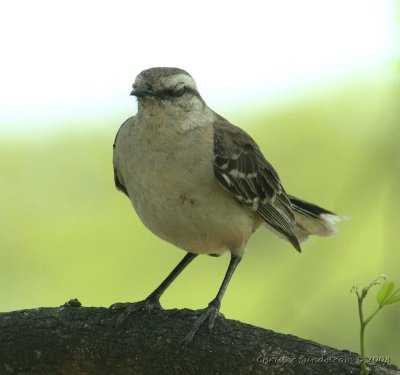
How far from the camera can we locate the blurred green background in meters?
7.36

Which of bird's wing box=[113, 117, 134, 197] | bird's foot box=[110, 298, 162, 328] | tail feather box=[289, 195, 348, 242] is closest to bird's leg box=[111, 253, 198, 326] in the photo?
bird's foot box=[110, 298, 162, 328]

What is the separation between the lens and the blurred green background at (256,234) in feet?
24.1

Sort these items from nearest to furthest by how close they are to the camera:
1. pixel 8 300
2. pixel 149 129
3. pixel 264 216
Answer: pixel 149 129
pixel 264 216
pixel 8 300

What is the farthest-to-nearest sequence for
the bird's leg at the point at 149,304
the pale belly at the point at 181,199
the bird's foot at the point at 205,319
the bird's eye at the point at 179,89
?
1. the bird's eye at the point at 179,89
2. the pale belly at the point at 181,199
3. the bird's leg at the point at 149,304
4. the bird's foot at the point at 205,319

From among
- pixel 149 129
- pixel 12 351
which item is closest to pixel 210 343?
pixel 12 351

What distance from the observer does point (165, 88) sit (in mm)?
7785

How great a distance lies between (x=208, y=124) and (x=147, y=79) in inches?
29.3

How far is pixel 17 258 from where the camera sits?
1063 cm

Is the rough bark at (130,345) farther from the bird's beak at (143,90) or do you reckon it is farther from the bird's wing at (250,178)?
the bird's beak at (143,90)

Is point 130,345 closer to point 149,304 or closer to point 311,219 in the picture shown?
point 149,304

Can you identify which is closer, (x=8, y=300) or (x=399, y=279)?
(x=399, y=279)

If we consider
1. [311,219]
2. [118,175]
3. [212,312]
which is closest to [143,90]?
[118,175]

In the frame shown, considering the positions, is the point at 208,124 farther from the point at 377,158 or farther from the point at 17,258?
the point at 17,258

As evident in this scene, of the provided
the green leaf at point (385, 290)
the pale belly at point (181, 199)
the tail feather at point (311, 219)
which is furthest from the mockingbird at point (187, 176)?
the green leaf at point (385, 290)
